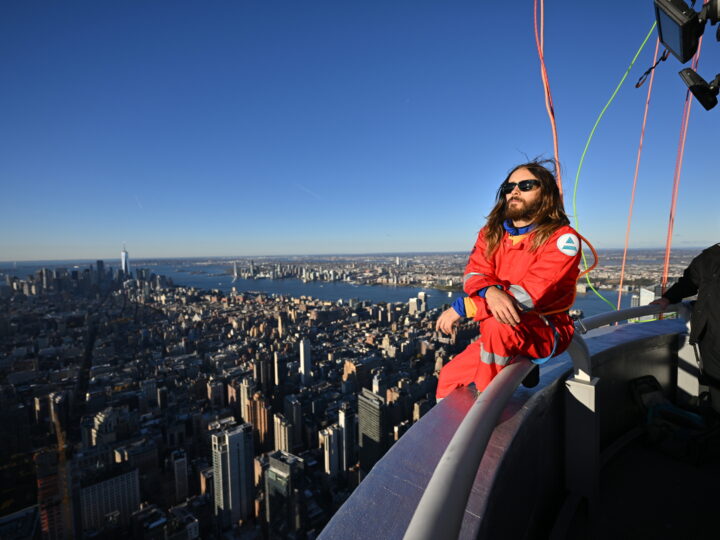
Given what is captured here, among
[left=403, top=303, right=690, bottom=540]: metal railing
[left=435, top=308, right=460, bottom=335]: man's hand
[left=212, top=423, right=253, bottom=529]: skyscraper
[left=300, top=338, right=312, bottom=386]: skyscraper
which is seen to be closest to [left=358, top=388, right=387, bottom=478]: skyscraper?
[left=212, top=423, right=253, bottom=529]: skyscraper

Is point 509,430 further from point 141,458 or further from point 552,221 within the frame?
point 141,458

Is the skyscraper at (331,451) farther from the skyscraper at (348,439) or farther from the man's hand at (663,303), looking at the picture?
the man's hand at (663,303)

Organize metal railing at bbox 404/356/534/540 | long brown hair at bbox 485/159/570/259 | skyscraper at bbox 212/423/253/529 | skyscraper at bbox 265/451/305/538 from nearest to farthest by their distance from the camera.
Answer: metal railing at bbox 404/356/534/540 → long brown hair at bbox 485/159/570/259 → skyscraper at bbox 265/451/305/538 → skyscraper at bbox 212/423/253/529

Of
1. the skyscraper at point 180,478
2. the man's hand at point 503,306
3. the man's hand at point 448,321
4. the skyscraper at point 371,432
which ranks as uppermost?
the man's hand at point 503,306

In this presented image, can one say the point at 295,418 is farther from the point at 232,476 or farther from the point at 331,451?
the point at 232,476

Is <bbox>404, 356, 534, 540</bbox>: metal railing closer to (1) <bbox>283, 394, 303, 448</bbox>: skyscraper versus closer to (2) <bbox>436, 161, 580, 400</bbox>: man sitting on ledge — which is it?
(2) <bbox>436, 161, 580, 400</bbox>: man sitting on ledge

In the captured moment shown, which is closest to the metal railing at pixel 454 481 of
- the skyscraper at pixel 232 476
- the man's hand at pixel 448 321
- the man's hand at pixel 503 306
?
the man's hand at pixel 503 306
